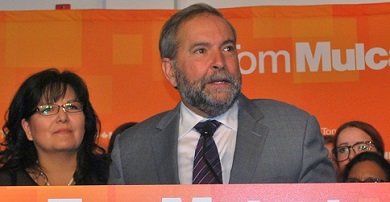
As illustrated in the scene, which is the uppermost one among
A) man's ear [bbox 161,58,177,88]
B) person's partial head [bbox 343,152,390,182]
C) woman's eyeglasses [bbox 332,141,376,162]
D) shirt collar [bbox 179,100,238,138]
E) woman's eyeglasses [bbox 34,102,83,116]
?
man's ear [bbox 161,58,177,88]

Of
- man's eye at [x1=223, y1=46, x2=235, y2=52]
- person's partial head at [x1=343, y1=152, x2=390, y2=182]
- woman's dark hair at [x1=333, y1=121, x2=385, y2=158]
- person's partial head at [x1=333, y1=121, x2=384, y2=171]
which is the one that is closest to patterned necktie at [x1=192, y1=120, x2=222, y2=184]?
man's eye at [x1=223, y1=46, x2=235, y2=52]

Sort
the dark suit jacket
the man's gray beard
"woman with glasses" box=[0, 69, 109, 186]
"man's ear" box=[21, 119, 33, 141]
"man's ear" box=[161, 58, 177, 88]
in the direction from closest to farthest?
1. the dark suit jacket
2. the man's gray beard
3. "man's ear" box=[161, 58, 177, 88]
4. "woman with glasses" box=[0, 69, 109, 186]
5. "man's ear" box=[21, 119, 33, 141]

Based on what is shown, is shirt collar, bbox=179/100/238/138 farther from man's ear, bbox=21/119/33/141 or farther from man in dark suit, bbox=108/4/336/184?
man's ear, bbox=21/119/33/141

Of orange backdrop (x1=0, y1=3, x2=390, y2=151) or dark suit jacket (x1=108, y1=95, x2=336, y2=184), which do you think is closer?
dark suit jacket (x1=108, y1=95, x2=336, y2=184)

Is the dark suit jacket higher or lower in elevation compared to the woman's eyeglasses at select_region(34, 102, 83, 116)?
lower

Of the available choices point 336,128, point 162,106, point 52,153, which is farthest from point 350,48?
point 52,153

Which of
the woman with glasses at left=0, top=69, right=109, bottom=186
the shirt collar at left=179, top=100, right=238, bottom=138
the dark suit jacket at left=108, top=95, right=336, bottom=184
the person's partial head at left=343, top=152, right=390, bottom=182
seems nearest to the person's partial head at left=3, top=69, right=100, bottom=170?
the woman with glasses at left=0, top=69, right=109, bottom=186

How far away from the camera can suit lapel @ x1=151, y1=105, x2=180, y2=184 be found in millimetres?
2557

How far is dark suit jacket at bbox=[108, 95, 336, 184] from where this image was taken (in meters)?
2.48

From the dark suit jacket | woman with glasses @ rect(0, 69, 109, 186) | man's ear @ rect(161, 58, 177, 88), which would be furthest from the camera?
woman with glasses @ rect(0, 69, 109, 186)

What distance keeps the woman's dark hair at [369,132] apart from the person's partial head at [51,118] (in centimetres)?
149

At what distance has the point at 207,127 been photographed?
8.63 feet

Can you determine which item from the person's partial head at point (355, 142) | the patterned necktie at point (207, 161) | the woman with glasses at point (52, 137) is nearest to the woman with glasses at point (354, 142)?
the person's partial head at point (355, 142)

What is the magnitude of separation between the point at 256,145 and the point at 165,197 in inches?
23.0
